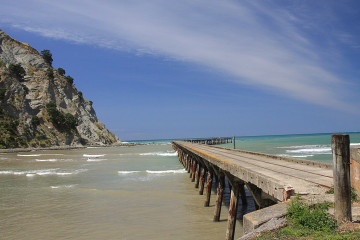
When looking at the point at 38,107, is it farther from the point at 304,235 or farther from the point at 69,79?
the point at 304,235

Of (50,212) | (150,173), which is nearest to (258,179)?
(50,212)

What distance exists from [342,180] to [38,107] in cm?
8671

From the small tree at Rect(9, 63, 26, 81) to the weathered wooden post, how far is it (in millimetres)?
89918

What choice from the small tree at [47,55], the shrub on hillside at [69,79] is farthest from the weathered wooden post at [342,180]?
the small tree at [47,55]

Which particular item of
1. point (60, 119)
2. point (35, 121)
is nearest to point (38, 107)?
point (60, 119)

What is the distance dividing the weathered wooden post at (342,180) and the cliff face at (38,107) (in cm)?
7087

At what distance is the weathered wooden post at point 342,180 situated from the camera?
3871 mm

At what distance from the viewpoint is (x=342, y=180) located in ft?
12.8

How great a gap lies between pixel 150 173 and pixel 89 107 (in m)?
84.7

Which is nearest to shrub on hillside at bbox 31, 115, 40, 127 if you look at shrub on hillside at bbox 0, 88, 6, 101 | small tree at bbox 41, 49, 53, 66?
shrub on hillside at bbox 0, 88, 6, 101

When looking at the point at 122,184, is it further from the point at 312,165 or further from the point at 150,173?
the point at 312,165

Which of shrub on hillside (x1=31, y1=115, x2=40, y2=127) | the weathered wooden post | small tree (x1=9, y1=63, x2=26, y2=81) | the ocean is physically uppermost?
small tree (x1=9, y1=63, x2=26, y2=81)

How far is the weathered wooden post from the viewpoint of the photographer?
3.87 m

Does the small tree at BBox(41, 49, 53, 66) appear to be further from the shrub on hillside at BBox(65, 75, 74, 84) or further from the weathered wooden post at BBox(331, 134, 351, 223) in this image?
the weathered wooden post at BBox(331, 134, 351, 223)
